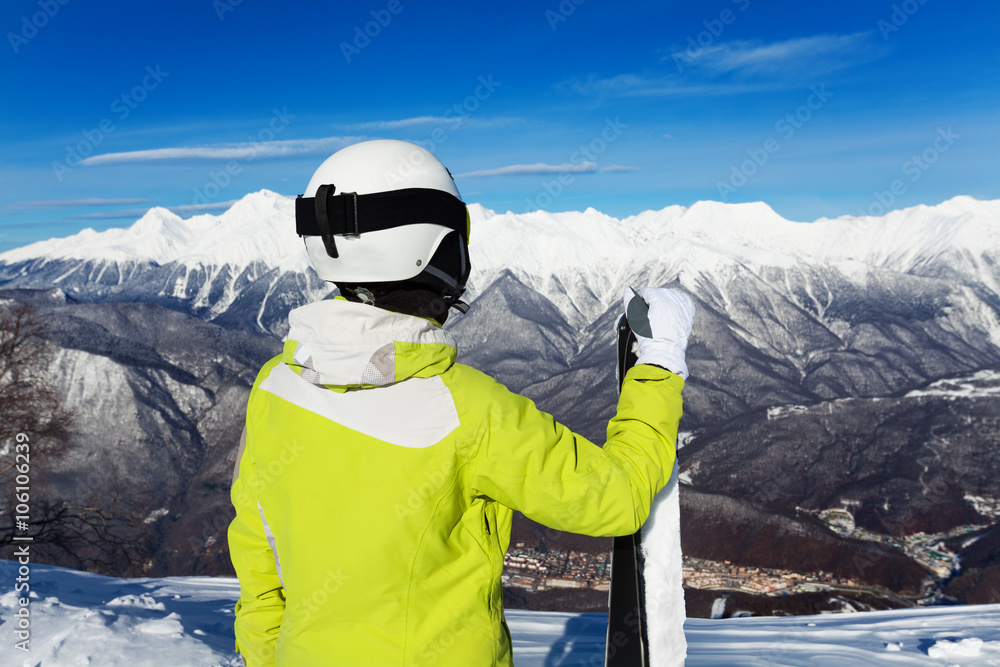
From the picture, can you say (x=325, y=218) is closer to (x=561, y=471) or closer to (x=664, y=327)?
(x=561, y=471)

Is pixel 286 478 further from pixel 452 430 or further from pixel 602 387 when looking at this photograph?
pixel 602 387

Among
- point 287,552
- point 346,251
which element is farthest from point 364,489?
point 346,251

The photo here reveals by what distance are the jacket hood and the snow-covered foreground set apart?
5874 mm

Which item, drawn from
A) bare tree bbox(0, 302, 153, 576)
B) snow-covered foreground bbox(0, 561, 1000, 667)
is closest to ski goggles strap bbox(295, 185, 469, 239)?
snow-covered foreground bbox(0, 561, 1000, 667)

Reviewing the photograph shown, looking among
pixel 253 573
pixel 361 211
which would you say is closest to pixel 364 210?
pixel 361 211

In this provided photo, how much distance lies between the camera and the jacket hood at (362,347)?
1.84 metres

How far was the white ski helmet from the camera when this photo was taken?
2.21 metres

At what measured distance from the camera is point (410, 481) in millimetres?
1811

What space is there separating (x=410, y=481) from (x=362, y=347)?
1.41 feet

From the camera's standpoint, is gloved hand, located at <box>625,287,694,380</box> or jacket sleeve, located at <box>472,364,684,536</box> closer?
jacket sleeve, located at <box>472,364,684,536</box>

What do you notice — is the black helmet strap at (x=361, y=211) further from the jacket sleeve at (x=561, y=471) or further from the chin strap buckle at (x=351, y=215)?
the jacket sleeve at (x=561, y=471)

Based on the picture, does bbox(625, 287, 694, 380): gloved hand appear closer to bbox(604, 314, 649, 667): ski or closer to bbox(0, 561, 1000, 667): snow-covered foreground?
bbox(604, 314, 649, 667): ski

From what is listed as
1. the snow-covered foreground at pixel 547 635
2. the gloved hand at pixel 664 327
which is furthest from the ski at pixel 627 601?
the snow-covered foreground at pixel 547 635

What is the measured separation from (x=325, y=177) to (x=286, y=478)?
108 centimetres
